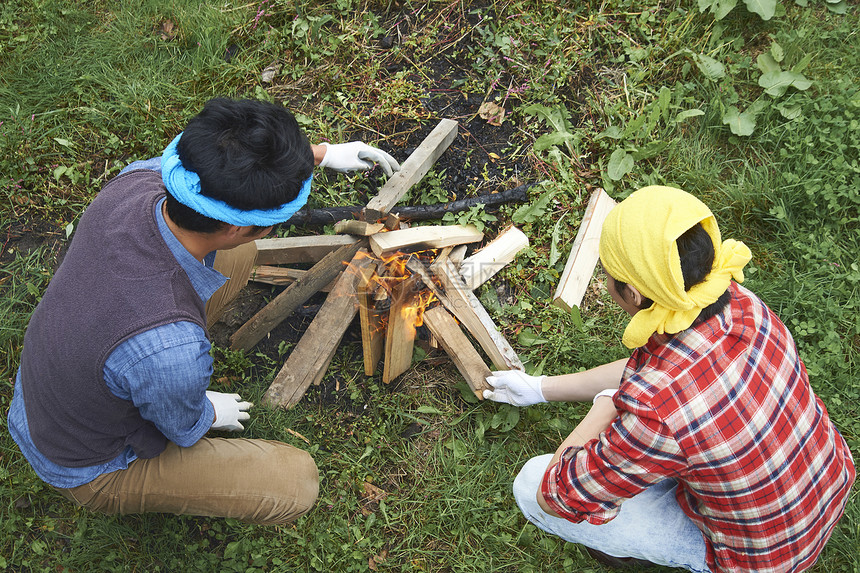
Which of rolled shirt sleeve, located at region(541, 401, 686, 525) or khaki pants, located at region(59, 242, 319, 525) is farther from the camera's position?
khaki pants, located at region(59, 242, 319, 525)

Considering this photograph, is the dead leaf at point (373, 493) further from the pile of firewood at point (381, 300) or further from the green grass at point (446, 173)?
the pile of firewood at point (381, 300)

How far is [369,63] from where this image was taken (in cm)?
393

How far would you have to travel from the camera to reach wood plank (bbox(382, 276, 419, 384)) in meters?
2.99

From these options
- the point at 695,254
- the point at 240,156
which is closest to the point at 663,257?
the point at 695,254

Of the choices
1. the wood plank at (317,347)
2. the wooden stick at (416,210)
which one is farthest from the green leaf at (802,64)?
the wood plank at (317,347)

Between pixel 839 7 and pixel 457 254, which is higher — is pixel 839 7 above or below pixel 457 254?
above

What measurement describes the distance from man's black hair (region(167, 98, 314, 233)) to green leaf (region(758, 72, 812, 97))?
3.08 m

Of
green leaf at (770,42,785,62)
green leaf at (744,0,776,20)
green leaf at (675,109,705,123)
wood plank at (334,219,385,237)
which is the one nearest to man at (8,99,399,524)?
wood plank at (334,219,385,237)

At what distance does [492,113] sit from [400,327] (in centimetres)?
165

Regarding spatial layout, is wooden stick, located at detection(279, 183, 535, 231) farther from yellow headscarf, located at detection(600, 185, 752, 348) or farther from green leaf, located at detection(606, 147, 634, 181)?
yellow headscarf, located at detection(600, 185, 752, 348)

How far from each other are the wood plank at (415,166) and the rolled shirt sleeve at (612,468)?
160 cm

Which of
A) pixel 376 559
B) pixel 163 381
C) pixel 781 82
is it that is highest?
pixel 781 82

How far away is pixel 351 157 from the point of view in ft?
10.7

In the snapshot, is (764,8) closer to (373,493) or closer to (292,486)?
(373,493)
